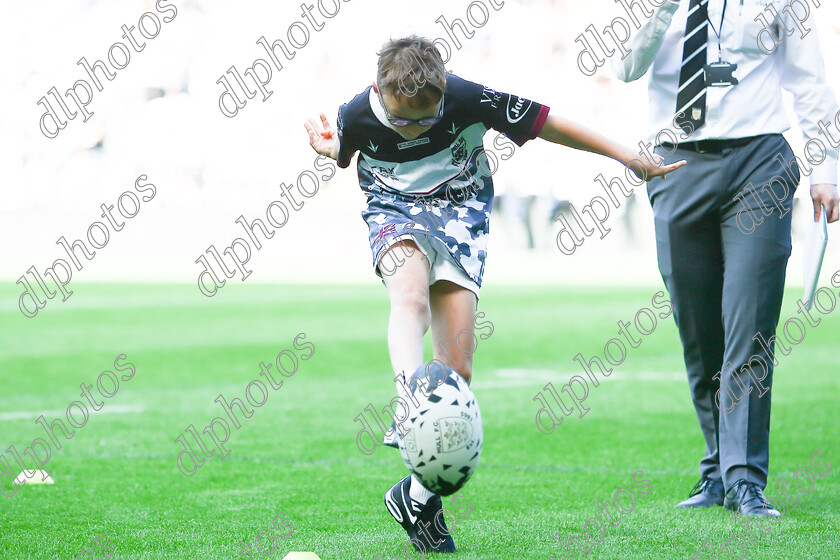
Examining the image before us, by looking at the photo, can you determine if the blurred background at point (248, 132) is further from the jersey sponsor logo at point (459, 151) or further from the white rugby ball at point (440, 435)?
the white rugby ball at point (440, 435)

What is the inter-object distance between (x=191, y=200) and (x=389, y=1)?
25.7 feet

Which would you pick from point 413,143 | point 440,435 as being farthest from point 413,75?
point 440,435

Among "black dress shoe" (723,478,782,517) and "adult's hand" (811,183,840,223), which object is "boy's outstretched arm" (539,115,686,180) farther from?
"black dress shoe" (723,478,782,517)

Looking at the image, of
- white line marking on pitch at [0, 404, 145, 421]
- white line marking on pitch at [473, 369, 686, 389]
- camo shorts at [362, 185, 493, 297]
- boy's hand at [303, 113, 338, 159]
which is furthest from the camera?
white line marking on pitch at [473, 369, 686, 389]

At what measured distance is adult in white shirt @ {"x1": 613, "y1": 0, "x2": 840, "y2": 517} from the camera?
3930mm

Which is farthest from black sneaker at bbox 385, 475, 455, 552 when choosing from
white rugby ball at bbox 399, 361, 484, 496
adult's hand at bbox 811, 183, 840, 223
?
adult's hand at bbox 811, 183, 840, 223

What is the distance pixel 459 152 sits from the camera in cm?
355

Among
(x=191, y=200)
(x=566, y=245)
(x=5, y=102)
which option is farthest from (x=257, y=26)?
(x=566, y=245)

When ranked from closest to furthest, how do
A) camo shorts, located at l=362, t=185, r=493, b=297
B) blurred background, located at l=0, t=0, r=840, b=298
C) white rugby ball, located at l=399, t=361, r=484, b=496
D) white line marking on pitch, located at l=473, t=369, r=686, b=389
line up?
1. white rugby ball, located at l=399, t=361, r=484, b=496
2. camo shorts, located at l=362, t=185, r=493, b=297
3. white line marking on pitch, located at l=473, t=369, r=686, b=389
4. blurred background, located at l=0, t=0, r=840, b=298

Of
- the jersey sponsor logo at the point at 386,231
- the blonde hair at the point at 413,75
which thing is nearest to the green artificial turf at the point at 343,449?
the jersey sponsor logo at the point at 386,231

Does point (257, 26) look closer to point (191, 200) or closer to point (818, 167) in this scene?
point (191, 200)

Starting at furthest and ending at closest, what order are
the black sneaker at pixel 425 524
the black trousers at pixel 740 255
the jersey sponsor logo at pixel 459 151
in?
the black trousers at pixel 740 255
the jersey sponsor logo at pixel 459 151
the black sneaker at pixel 425 524

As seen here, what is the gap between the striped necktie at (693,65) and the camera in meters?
3.99

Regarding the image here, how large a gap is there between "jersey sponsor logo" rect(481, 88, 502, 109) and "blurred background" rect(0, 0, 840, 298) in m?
20.2
